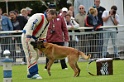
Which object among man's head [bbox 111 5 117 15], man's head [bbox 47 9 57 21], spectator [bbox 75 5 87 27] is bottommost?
spectator [bbox 75 5 87 27]

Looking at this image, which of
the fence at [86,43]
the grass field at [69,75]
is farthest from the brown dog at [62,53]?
the fence at [86,43]

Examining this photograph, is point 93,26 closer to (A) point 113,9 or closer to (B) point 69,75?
(A) point 113,9

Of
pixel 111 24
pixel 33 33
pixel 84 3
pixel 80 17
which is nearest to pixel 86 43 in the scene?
pixel 80 17

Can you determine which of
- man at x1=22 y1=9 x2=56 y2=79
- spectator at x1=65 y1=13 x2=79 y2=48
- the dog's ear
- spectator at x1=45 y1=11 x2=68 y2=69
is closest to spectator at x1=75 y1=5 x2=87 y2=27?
spectator at x1=65 y1=13 x2=79 y2=48

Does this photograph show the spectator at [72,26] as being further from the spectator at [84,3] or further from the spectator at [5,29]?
the spectator at [84,3]

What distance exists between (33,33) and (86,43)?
731 cm

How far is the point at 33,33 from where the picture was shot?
16.1 m

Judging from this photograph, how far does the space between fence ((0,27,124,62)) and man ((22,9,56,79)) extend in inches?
278

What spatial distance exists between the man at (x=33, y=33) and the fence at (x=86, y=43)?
706 centimetres

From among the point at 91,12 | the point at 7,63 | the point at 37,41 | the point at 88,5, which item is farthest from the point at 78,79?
the point at 88,5

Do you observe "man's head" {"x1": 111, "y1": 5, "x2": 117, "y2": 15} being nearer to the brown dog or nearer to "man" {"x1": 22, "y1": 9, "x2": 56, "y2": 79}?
the brown dog

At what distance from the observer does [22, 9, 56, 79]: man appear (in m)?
15.9

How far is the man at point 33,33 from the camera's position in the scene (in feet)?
52.2

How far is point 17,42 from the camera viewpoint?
23.4m
